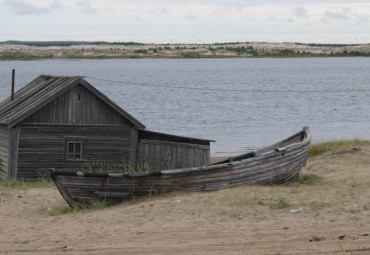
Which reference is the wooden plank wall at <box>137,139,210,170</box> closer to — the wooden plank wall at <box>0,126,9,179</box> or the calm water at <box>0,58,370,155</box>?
the wooden plank wall at <box>0,126,9,179</box>

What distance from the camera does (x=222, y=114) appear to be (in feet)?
182

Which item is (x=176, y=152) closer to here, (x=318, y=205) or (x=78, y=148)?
(x=78, y=148)

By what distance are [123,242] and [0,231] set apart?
3.49m

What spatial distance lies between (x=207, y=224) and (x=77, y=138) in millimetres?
10822

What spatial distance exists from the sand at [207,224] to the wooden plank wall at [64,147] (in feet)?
16.2

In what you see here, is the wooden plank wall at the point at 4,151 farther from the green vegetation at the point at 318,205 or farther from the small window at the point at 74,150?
the green vegetation at the point at 318,205

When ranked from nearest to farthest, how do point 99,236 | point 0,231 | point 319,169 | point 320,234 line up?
point 320,234 → point 99,236 → point 0,231 → point 319,169

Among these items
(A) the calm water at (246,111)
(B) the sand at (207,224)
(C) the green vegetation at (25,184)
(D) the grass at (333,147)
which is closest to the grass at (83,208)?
(B) the sand at (207,224)

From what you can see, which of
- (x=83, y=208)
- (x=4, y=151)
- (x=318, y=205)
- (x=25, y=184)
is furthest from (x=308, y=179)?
(x=4, y=151)

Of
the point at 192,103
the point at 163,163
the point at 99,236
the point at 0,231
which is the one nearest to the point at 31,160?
the point at 163,163

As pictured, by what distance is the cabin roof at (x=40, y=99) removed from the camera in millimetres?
22578

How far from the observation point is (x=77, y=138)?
23.3 metres

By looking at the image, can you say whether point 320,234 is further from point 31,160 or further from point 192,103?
point 192,103

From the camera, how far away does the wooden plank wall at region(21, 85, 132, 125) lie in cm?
2291
